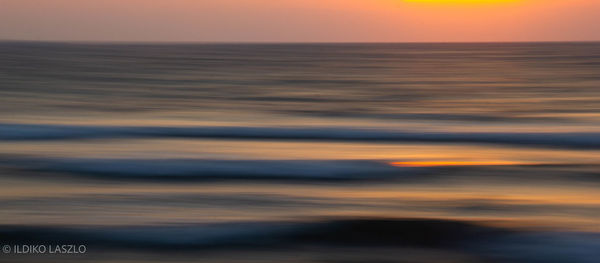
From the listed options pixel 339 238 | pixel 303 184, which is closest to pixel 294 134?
pixel 303 184

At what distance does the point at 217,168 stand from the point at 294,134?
8.03 feet

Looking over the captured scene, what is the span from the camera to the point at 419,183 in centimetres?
479


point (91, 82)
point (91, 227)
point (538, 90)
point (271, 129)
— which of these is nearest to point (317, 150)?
point (271, 129)

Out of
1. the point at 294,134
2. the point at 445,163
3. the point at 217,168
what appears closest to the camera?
the point at 217,168

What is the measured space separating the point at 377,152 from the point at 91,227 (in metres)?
3.12

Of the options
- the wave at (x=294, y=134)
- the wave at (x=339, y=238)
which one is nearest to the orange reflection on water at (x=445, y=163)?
the wave at (x=294, y=134)

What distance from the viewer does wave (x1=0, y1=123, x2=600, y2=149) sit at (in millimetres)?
6773

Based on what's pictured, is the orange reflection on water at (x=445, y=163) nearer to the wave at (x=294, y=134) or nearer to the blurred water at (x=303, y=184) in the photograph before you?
the blurred water at (x=303, y=184)

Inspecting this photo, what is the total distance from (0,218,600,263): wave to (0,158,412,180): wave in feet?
4.30

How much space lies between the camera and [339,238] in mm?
3441

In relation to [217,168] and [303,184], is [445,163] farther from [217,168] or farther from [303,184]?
[217,168]

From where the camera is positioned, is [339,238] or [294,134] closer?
[339,238]

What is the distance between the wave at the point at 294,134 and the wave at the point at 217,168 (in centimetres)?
148

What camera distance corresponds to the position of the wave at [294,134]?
267 inches
